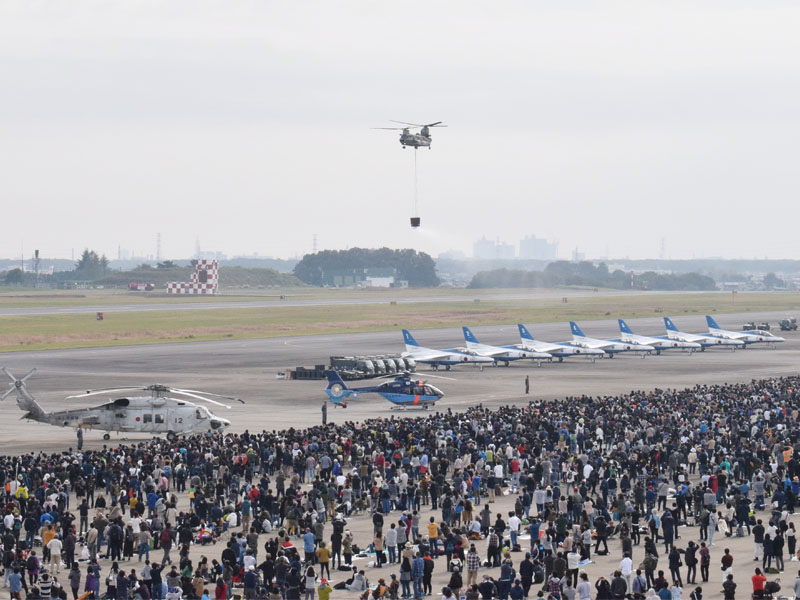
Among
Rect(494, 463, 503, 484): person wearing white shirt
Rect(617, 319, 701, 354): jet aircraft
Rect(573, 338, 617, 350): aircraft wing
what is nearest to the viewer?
Rect(494, 463, 503, 484): person wearing white shirt

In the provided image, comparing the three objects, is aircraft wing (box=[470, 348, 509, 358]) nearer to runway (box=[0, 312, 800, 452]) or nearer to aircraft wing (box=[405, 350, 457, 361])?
runway (box=[0, 312, 800, 452])

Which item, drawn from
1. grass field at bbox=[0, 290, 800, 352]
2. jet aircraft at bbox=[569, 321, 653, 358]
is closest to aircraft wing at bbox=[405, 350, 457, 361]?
jet aircraft at bbox=[569, 321, 653, 358]

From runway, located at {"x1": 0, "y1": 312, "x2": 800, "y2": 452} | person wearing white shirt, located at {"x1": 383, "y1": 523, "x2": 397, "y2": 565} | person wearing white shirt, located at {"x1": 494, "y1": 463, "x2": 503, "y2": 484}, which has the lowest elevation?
runway, located at {"x1": 0, "y1": 312, "x2": 800, "y2": 452}

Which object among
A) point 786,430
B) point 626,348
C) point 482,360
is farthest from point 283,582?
point 626,348

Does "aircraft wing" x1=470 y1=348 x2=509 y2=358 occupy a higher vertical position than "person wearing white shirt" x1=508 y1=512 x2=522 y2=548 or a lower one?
higher

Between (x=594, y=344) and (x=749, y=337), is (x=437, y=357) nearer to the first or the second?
(x=594, y=344)
